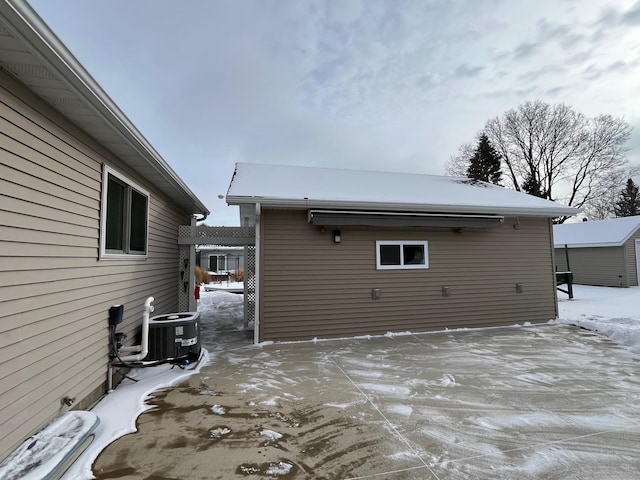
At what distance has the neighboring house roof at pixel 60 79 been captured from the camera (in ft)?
5.65

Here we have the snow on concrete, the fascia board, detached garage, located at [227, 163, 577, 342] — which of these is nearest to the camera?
the snow on concrete

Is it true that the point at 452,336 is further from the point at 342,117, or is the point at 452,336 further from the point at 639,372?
the point at 342,117

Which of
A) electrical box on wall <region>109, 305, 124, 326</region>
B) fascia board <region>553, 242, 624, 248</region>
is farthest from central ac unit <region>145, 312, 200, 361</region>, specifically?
fascia board <region>553, 242, 624, 248</region>

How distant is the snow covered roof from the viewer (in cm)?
557

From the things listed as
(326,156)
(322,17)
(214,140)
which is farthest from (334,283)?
(326,156)

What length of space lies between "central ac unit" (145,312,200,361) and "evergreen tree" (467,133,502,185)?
77.7 feet

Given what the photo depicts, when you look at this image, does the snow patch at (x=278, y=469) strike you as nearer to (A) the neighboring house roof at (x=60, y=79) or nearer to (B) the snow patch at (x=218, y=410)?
(B) the snow patch at (x=218, y=410)

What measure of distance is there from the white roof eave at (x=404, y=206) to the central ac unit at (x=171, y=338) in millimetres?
2048

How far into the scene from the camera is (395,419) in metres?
2.86

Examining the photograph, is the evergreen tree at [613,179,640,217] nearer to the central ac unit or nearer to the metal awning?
the metal awning

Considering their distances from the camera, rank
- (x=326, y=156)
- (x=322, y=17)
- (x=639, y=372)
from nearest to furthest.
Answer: (x=639, y=372)
(x=322, y=17)
(x=326, y=156)

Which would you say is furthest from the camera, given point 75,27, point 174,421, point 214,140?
point 214,140

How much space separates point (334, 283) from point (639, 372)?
433 cm

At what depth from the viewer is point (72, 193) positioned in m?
2.86
